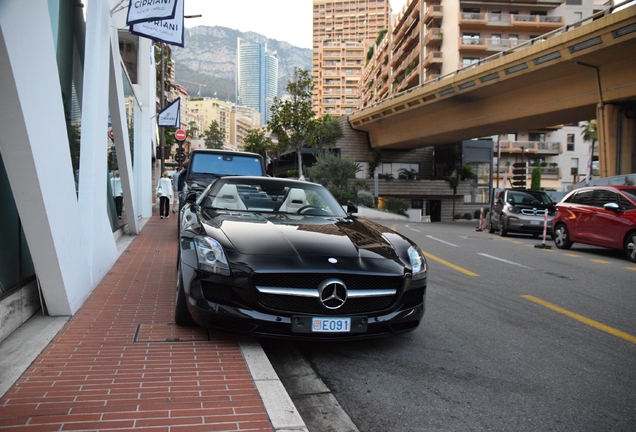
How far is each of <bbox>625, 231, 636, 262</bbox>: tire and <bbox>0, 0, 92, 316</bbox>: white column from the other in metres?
10.4

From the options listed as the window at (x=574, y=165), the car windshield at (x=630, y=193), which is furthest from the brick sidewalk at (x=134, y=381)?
the window at (x=574, y=165)

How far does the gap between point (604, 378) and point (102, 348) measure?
368 cm

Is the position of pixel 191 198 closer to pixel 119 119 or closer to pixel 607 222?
pixel 119 119

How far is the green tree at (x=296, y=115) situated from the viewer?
149 ft

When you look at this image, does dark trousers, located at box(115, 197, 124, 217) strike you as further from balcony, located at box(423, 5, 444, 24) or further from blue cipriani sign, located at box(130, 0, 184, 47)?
balcony, located at box(423, 5, 444, 24)

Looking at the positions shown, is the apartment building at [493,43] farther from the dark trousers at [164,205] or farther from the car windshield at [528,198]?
the dark trousers at [164,205]

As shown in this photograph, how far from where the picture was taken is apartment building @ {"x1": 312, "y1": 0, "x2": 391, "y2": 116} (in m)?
139

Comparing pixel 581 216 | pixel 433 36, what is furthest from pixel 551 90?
pixel 433 36

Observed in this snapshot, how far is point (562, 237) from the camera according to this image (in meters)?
13.3

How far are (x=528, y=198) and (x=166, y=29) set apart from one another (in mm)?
13280

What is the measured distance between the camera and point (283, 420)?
9.07ft

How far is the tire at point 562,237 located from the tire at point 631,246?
2.07 meters

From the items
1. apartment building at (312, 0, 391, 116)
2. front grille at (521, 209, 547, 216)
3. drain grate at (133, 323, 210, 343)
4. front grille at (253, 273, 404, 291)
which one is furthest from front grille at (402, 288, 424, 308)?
apartment building at (312, 0, 391, 116)

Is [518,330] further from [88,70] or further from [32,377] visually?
[88,70]
